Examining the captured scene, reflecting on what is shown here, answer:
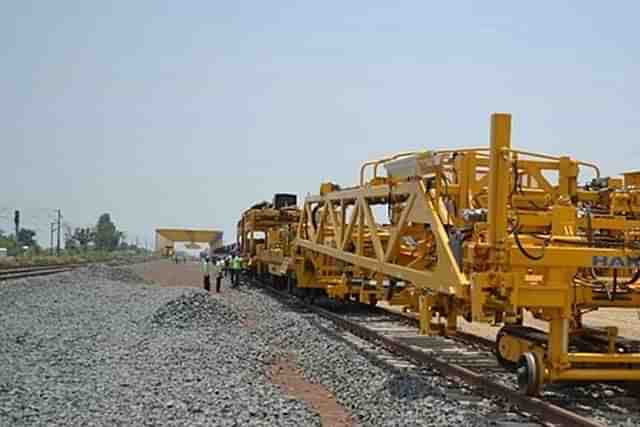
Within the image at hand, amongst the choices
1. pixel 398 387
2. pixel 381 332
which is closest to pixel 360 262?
pixel 381 332

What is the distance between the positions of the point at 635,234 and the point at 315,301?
45.5ft

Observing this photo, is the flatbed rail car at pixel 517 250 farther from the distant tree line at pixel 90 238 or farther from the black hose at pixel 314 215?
the distant tree line at pixel 90 238

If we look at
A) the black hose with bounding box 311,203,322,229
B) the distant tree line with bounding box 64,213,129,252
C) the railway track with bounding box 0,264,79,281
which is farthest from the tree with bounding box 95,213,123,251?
the black hose with bounding box 311,203,322,229

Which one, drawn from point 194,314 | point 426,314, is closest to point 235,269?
point 194,314

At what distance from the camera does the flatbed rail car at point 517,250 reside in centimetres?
818

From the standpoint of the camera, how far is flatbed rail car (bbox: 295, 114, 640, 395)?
26.8 feet

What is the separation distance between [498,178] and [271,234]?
1935cm

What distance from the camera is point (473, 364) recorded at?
1098 centimetres

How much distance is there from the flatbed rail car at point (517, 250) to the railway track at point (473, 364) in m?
0.30

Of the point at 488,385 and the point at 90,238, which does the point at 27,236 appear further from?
the point at 488,385

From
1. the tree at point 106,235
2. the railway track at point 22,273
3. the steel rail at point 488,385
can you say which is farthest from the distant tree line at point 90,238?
the steel rail at point 488,385

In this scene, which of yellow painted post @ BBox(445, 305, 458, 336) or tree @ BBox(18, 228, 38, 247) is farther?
tree @ BBox(18, 228, 38, 247)

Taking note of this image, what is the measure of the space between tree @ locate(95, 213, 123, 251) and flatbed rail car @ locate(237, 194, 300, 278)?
→ 11562 cm

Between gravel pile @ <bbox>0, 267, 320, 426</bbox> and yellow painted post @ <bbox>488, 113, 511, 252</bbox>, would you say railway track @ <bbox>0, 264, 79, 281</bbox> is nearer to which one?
gravel pile @ <bbox>0, 267, 320, 426</bbox>
